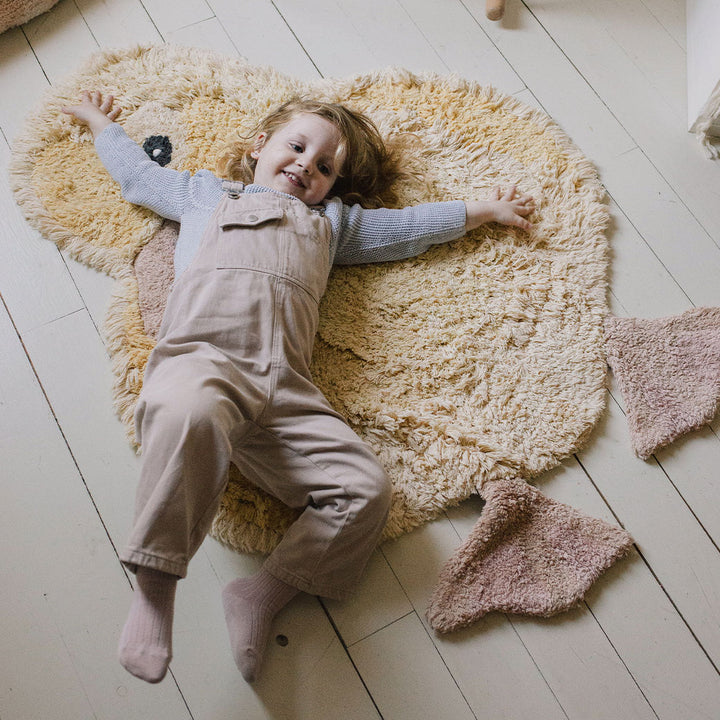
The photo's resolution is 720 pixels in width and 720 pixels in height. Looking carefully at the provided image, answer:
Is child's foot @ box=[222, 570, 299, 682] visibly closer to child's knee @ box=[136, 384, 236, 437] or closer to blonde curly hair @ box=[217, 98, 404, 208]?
child's knee @ box=[136, 384, 236, 437]

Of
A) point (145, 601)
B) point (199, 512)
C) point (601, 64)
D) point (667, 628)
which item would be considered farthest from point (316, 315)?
point (601, 64)

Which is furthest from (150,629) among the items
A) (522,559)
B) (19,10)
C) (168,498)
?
(19,10)

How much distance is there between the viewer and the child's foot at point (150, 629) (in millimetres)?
794

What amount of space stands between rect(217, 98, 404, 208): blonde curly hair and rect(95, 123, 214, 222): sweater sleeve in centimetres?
7

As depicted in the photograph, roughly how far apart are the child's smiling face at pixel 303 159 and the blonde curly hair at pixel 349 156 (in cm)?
2

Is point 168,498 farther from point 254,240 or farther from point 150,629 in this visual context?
point 254,240

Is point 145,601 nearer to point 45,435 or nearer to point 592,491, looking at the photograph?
point 45,435

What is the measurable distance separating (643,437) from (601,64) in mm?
781

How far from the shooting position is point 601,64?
136 centimetres

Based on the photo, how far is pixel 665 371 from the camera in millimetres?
1127

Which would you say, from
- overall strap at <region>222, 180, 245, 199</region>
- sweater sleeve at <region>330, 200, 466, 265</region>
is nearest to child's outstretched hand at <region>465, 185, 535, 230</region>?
sweater sleeve at <region>330, 200, 466, 265</region>

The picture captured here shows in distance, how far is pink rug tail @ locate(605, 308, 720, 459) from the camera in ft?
3.59

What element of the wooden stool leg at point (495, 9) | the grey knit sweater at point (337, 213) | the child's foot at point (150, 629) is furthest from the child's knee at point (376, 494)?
the wooden stool leg at point (495, 9)

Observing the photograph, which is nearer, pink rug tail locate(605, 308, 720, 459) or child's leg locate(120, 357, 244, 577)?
child's leg locate(120, 357, 244, 577)
